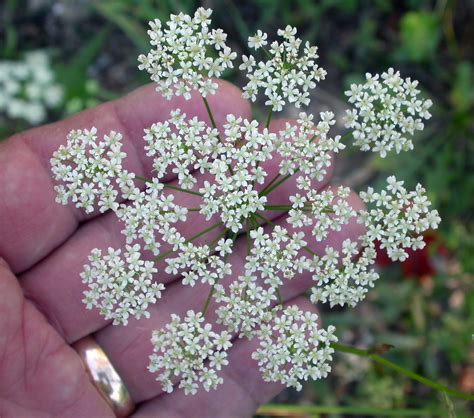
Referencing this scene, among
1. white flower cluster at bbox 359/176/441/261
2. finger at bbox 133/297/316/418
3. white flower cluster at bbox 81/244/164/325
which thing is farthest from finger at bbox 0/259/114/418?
white flower cluster at bbox 359/176/441/261

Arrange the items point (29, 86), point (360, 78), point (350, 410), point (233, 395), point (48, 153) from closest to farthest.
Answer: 1. point (350, 410)
2. point (48, 153)
3. point (233, 395)
4. point (29, 86)
5. point (360, 78)

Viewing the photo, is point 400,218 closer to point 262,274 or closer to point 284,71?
point 262,274

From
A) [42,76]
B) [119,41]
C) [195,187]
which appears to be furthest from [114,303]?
[119,41]

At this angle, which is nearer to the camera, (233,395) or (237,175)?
(237,175)

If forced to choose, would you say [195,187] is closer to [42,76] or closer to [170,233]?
[170,233]

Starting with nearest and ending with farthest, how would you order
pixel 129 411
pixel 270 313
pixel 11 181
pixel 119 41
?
pixel 270 313
pixel 11 181
pixel 129 411
pixel 119 41

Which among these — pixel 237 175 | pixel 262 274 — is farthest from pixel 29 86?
pixel 262 274

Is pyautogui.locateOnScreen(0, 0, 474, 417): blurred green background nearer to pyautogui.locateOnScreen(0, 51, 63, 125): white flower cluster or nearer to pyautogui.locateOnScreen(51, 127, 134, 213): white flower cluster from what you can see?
pyautogui.locateOnScreen(0, 51, 63, 125): white flower cluster
